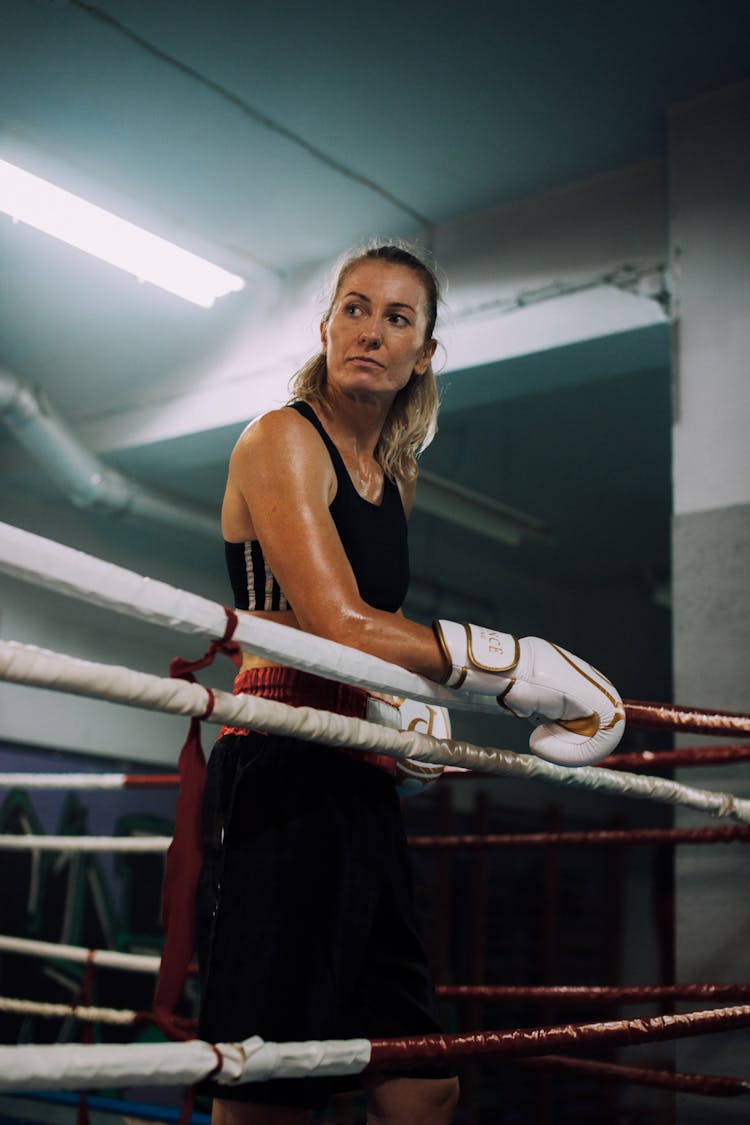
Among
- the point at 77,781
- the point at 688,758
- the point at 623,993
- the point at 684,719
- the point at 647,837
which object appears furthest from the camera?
the point at 77,781

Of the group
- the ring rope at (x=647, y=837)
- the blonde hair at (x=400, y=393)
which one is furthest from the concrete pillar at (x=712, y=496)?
the blonde hair at (x=400, y=393)

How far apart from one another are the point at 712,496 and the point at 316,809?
201 centimetres

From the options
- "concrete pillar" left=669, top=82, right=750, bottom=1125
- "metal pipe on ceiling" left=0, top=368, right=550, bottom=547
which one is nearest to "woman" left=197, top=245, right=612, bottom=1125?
"concrete pillar" left=669, top=82, right=750, bottom=1125

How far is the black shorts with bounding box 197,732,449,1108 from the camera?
116 centimetres

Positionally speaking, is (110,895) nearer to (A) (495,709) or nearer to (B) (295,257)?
(B) (295,257)

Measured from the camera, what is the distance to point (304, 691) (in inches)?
51.3

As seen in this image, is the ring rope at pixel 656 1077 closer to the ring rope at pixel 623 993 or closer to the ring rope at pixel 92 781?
the ring rope at pixel 623 993

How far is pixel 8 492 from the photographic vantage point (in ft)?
19.5

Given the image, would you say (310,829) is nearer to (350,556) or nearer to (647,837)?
(350,556)

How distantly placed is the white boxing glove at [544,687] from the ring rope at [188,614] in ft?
0.11

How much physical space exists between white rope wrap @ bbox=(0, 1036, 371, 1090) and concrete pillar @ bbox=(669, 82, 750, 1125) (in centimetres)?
185

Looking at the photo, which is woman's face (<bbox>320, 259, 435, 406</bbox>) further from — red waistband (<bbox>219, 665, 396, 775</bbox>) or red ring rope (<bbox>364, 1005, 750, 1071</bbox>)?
red ring rope (<bbox>364, 1005, 750, 1071</bbox>)

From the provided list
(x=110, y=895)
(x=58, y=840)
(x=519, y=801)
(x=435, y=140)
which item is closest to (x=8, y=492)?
(x=110, y=895)

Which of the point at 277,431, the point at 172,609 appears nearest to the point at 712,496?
the point at 277,431
